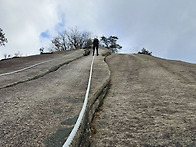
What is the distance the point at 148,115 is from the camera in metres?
3.41

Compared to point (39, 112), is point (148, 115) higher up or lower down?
lower down

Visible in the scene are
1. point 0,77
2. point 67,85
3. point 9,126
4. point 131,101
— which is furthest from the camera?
point 0,77

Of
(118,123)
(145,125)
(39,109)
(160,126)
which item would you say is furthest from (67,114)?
(160,126)

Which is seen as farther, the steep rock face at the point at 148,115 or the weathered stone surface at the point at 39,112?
the steep rock face at the point at 148,115

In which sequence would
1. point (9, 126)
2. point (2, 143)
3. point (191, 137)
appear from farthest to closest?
point (191, 137) → point (9, 126) → point (2, 143)

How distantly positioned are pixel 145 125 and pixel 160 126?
0.81ft

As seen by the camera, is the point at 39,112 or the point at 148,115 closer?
the point at 39,112

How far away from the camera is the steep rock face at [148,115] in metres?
2.67

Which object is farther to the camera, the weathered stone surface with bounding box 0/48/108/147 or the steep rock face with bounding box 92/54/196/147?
the steep rock face with bounding box 92/54/196/147

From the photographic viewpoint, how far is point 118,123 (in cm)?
321

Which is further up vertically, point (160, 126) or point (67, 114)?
point (67, 114)

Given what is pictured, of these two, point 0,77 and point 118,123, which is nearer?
point 118,123

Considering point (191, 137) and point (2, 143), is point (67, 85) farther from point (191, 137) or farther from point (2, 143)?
point (191, 137)

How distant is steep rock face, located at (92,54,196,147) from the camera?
2668mm
